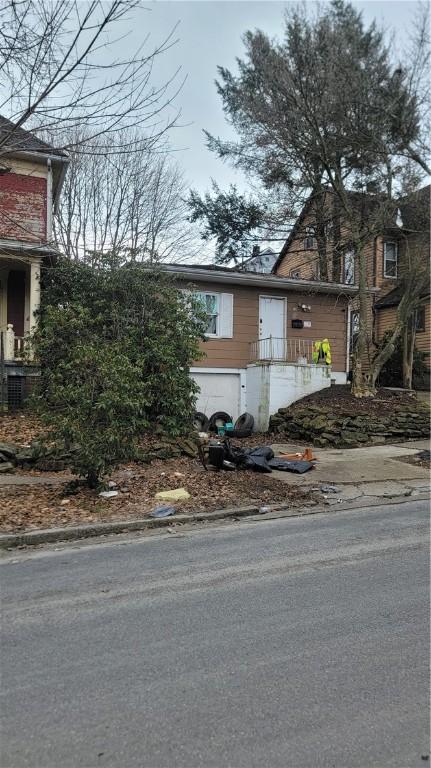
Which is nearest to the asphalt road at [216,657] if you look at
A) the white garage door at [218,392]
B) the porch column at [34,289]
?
the porch column at [34,289]

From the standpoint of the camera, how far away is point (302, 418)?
14.2m

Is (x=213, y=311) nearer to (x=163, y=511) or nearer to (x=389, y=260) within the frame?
(x=389, y=260)

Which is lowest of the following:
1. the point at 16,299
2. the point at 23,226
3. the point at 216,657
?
the point at 216,657

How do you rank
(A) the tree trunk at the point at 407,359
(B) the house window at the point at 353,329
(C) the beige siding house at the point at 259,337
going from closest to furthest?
(C) the beige siding house at the point at 259,337
(A) the tree trunk at the point at 407,359
(B) the house window at the point at 353,329

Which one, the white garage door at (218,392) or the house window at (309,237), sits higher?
the house window at (309,237)

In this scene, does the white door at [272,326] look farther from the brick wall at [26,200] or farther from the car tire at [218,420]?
the brick wall at [26,200]

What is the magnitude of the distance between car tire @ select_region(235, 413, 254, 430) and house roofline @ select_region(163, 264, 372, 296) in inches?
165

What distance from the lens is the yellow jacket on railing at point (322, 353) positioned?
1669 cm

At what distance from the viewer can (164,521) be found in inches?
258

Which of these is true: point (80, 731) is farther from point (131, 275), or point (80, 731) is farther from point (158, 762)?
point (131, 275)

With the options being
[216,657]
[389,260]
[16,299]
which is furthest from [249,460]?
[389,260]

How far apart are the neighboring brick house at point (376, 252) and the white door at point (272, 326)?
7.21ft

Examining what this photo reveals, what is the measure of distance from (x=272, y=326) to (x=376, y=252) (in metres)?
7.35

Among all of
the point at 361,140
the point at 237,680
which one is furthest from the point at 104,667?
the point at 361,140
